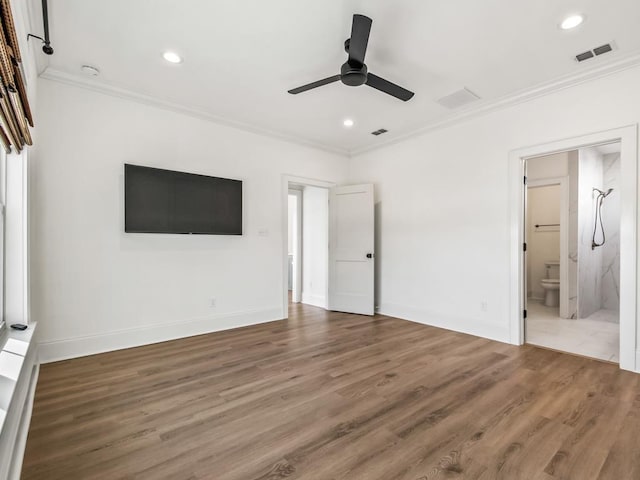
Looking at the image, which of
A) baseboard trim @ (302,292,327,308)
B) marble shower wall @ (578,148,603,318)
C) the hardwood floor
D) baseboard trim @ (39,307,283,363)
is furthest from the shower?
baseboard trim @ (39,307,283,363)

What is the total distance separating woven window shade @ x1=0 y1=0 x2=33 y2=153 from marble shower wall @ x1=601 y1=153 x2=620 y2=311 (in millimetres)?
7439

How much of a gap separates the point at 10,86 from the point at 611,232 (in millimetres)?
7669

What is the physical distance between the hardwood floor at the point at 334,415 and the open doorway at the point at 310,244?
2.55 meters

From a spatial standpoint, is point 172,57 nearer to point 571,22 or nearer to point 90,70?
point 90,70

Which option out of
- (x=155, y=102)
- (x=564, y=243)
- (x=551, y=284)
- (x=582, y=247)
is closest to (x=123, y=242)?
(x=155, y=102)

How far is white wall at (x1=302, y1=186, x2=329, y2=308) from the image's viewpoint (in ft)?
18.9

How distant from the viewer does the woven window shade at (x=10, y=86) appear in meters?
1.26

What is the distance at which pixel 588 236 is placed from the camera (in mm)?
5059

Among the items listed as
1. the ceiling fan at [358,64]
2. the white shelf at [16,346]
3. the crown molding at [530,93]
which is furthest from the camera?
the crown molding at [530,93]

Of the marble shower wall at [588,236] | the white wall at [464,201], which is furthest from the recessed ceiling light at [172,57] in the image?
the marble shower wall at [588,236]

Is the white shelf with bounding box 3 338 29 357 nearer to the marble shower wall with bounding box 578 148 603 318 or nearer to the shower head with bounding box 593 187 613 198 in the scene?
the marble shower wall with bounding box 578 148 603 318

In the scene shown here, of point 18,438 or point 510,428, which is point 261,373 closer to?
point 18,438

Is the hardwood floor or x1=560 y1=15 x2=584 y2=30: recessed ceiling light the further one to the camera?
x1=560 y1=15 x2=584 y2=30: recessed ceiling light

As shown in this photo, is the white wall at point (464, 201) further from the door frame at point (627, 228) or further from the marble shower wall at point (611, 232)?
the marble shower wall at point (611, 232)
